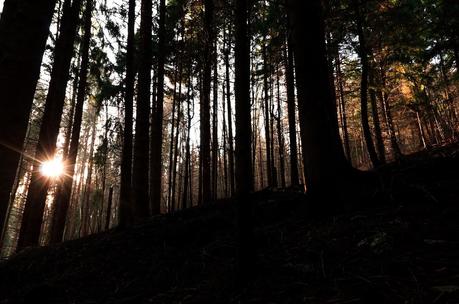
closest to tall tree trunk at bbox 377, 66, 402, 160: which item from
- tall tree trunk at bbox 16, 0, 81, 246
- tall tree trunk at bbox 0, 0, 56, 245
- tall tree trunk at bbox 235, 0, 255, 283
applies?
tall tree trunk at bbox 235, 0, 255, 283

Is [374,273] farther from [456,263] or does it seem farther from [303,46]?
[303,46]

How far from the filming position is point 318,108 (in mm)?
4438

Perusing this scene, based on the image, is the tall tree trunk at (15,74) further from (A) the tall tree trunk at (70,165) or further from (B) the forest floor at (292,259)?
(A) the tall tree trunk at (70,165)

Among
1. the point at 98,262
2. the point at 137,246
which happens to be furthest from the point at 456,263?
the point at 98,262

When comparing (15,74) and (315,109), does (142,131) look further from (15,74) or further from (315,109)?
(15,74)

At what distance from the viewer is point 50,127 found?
9195 mm

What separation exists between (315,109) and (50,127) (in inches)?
322

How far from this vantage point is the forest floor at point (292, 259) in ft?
7.24

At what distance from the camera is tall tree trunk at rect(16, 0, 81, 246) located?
8.73 m

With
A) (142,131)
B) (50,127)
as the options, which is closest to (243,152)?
(142,131)

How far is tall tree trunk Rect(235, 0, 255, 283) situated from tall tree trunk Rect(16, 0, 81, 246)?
298 inches

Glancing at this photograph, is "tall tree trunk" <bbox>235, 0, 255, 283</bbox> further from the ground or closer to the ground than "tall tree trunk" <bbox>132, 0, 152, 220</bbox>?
closer to the ground

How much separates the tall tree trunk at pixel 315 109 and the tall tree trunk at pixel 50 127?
675 cm

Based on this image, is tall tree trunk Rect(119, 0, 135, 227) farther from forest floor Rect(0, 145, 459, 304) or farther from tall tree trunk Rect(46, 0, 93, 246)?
tall tree trunk Rect(46, 0, 93, 246)
